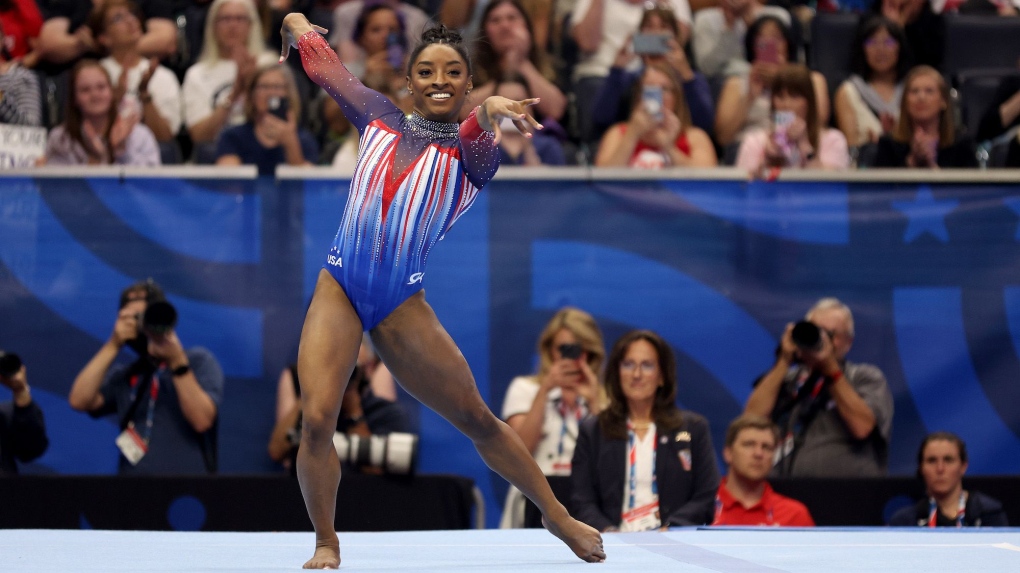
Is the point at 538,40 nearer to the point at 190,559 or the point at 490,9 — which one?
the point at 490,9

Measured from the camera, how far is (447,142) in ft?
13.0

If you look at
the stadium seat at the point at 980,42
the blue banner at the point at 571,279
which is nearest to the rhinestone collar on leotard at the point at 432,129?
the blue banner at the point at 571,279

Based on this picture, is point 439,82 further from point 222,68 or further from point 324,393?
point 222,68

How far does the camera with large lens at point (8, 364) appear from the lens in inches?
218

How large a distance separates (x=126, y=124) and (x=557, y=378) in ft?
9.03

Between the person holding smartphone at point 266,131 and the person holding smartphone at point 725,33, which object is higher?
the person holding smartphone at point 725,33

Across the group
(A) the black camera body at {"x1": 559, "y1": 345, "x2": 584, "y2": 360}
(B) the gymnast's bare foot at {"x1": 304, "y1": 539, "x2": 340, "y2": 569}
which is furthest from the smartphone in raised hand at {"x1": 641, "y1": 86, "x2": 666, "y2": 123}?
(B) the gymnast's bare foot at {"x1": 304, "y1": 539, "x2": 340, "y2": 569}

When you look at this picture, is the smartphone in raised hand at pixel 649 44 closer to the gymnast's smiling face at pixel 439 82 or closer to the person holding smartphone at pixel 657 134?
the person holding smartphone at pixel 657 134

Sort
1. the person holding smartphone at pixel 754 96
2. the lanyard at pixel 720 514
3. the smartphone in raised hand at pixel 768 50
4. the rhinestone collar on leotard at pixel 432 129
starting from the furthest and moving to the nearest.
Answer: the smartphone in raised hand at pixel 768 50, the person holding smartphone at pixel 754 96, the lanyard at pixel 720 514, the rhinestone collar on leotard at pixel 432 129

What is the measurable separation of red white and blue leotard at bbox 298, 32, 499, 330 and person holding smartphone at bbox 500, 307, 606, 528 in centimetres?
181

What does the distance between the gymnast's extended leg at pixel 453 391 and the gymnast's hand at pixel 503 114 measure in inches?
23.3

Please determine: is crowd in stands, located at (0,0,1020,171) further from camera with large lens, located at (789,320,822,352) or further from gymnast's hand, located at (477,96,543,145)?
gymnast's hand, located at (477,96,543,145)

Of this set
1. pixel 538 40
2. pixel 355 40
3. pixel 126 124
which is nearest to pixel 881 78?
pixel 538 40

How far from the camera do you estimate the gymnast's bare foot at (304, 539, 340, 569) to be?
12.1 ft
